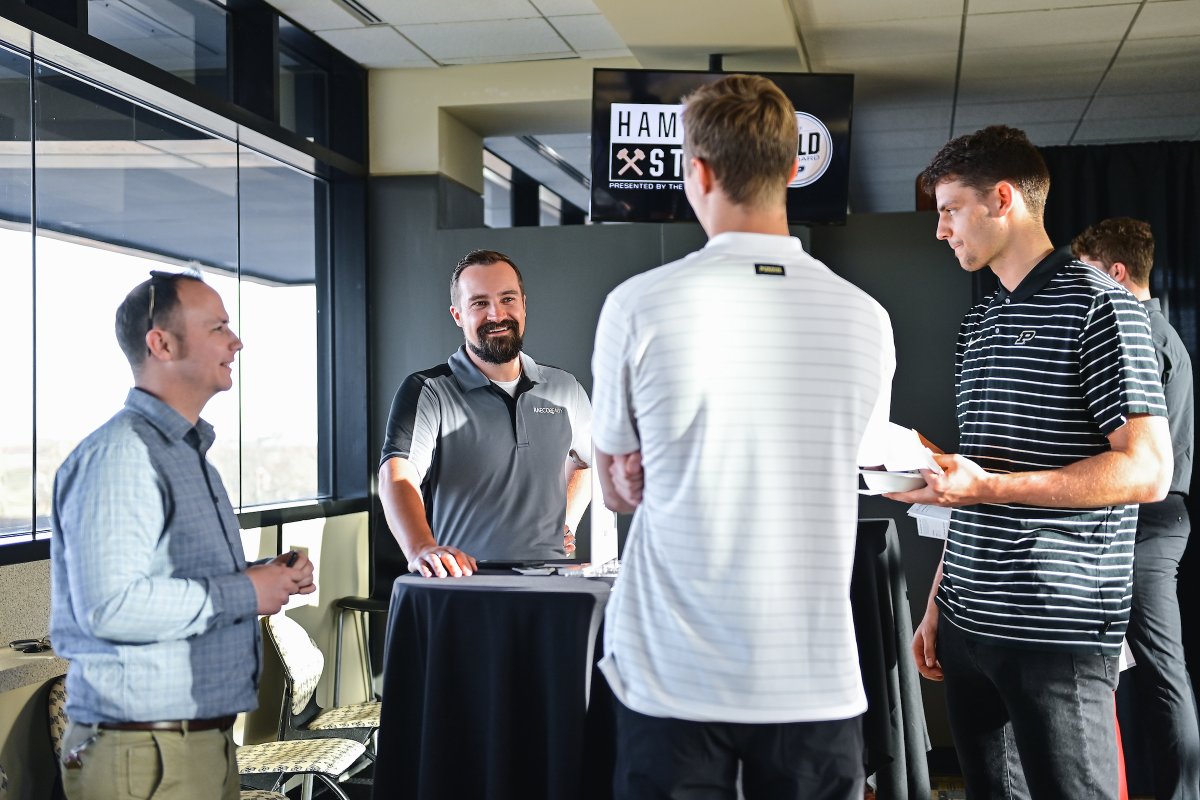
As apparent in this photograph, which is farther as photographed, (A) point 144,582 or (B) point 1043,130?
(B) point 1043,130

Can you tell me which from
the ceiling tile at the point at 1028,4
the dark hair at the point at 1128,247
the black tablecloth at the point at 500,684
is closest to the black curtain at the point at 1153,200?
the ceiling tile at the point at 1028,4

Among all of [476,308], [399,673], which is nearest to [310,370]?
[476,308]

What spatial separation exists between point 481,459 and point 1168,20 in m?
3.64

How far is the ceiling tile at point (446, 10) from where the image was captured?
4.93m

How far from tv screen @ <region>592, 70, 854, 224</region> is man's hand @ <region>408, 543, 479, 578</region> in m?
2.73

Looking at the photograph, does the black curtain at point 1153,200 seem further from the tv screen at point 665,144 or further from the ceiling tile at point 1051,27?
the tv screen at point 665,144

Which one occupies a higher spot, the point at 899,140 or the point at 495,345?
the point at 899,140

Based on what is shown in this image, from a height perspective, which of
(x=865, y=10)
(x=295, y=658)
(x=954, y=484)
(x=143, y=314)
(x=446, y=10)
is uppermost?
(x=446, y=10)

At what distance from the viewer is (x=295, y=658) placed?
4.43 meters

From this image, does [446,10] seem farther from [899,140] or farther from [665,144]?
[899,140]

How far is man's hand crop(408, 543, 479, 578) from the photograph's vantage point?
8.11 feet

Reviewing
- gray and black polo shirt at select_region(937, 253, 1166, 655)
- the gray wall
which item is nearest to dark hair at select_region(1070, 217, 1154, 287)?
the gray wall

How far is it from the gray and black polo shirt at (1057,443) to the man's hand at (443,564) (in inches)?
39.5

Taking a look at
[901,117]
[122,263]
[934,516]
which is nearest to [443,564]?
[934,516]
